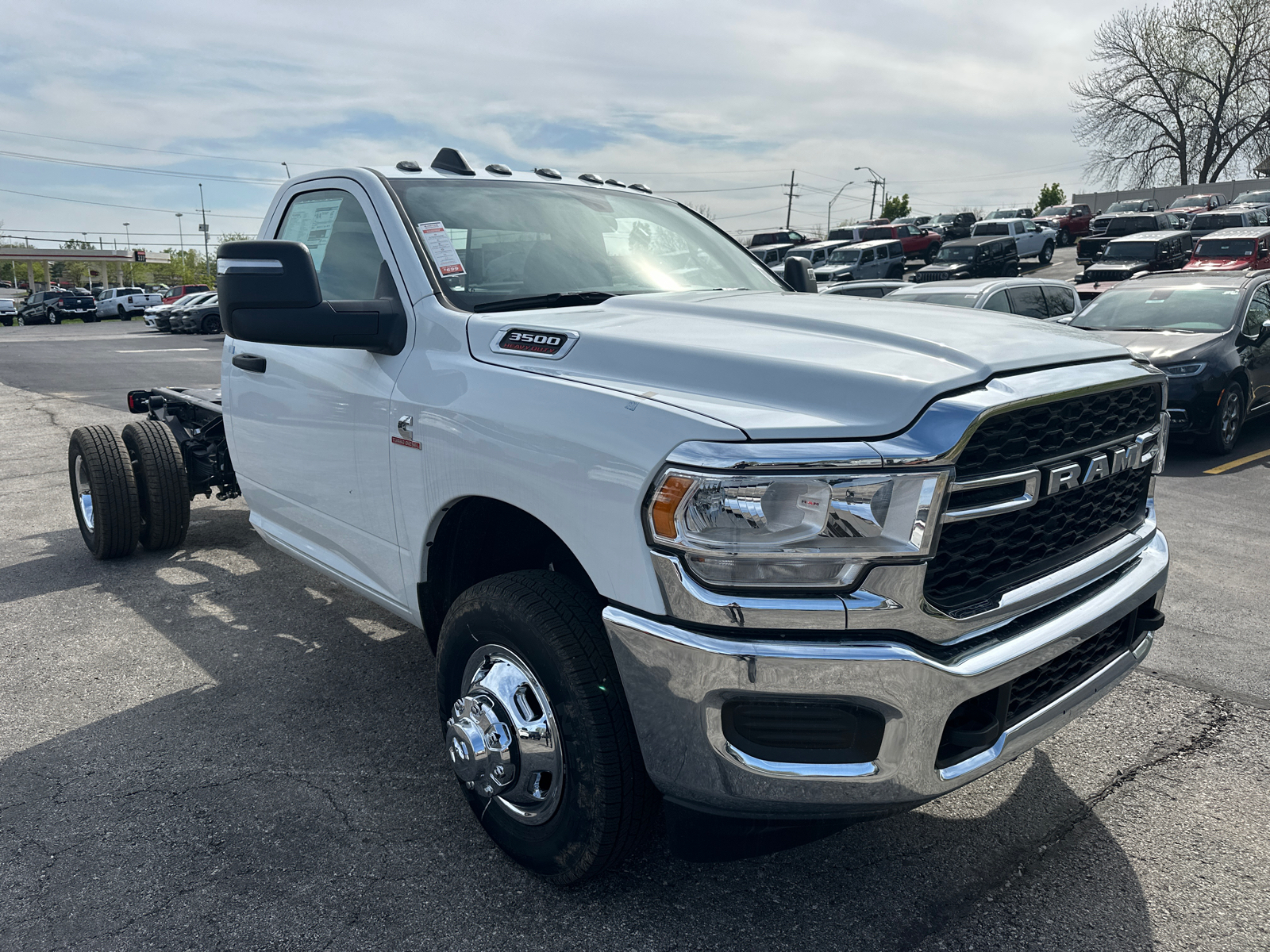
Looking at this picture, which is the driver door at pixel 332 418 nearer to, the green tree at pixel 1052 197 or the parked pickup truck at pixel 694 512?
the parked pickup truck at pixel 694 512

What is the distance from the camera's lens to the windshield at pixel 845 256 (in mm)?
28780

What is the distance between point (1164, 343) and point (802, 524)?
8.97m

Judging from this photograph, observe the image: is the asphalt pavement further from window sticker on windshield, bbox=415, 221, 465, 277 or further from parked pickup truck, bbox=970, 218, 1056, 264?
parked pickup truck, bbox=970, 218, 1056, 264

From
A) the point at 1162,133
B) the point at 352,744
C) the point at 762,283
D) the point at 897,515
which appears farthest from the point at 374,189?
the point at 1162,133

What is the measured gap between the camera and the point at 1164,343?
9305mm

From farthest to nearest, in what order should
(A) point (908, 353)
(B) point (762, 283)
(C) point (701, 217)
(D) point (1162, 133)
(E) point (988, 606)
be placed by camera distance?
(D) point (1162, 133) < (C) point (701, 217) < (B) point (762, 283) < (A) point (908, 353) < (E) point (988, 606)

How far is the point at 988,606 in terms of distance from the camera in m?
2.07

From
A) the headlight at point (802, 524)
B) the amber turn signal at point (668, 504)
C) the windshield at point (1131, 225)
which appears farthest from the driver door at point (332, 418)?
the windshield at point (1131, 225)

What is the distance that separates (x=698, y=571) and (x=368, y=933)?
4.26 feet

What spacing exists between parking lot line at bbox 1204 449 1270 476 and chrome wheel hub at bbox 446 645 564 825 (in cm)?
779

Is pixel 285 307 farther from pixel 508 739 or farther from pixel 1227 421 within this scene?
pixel 1227 421

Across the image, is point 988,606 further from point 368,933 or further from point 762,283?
point 762,283

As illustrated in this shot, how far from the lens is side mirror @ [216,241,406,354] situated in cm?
267

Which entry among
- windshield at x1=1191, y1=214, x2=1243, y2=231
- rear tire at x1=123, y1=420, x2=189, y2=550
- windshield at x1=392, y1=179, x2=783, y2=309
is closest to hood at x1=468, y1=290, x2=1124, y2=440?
windshield at x1=392, y1=179, x2=783, y2=309
